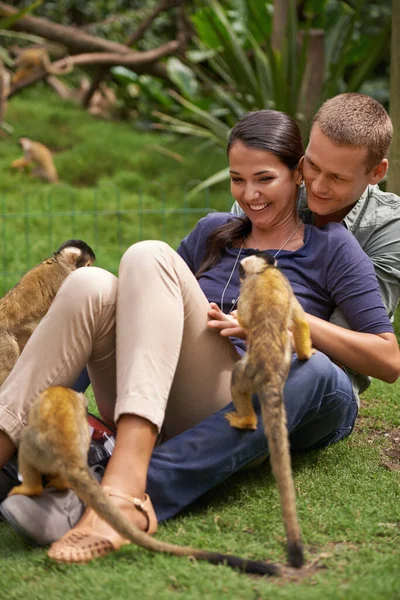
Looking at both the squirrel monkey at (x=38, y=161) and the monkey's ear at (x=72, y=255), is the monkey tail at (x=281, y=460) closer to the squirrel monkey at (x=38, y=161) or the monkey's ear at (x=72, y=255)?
the monkey's ear at (x=72, y=255)

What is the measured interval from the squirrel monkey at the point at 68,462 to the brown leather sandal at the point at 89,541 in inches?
3.4

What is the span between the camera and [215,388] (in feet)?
8.76

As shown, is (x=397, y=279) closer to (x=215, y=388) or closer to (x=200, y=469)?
(x=215, y=388)

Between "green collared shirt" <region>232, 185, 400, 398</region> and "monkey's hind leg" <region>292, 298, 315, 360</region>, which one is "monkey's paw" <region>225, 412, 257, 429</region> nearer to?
"monkey's hind leg" <region>292, 298, 315, 360</region>

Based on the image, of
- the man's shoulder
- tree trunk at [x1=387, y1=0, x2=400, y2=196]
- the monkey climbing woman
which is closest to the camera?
the monkey climbing woman

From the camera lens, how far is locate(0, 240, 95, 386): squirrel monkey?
3629mm

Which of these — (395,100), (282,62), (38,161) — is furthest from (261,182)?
(38,161)

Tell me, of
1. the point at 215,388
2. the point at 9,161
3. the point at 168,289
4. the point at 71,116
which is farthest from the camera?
the point at 71,116

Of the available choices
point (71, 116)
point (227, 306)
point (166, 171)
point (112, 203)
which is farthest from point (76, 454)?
point (71, 116)

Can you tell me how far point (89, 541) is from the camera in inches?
87.0

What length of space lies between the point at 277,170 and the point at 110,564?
1.53 meters

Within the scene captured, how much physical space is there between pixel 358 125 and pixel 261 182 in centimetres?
41

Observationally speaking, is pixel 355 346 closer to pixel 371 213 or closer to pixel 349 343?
pixel 349 343

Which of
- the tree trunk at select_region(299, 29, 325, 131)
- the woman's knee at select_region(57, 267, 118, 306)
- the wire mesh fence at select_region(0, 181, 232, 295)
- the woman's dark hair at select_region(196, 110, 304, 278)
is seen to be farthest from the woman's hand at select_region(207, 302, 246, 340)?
the tree trunk at select_region(299, 29, 325, 131)
